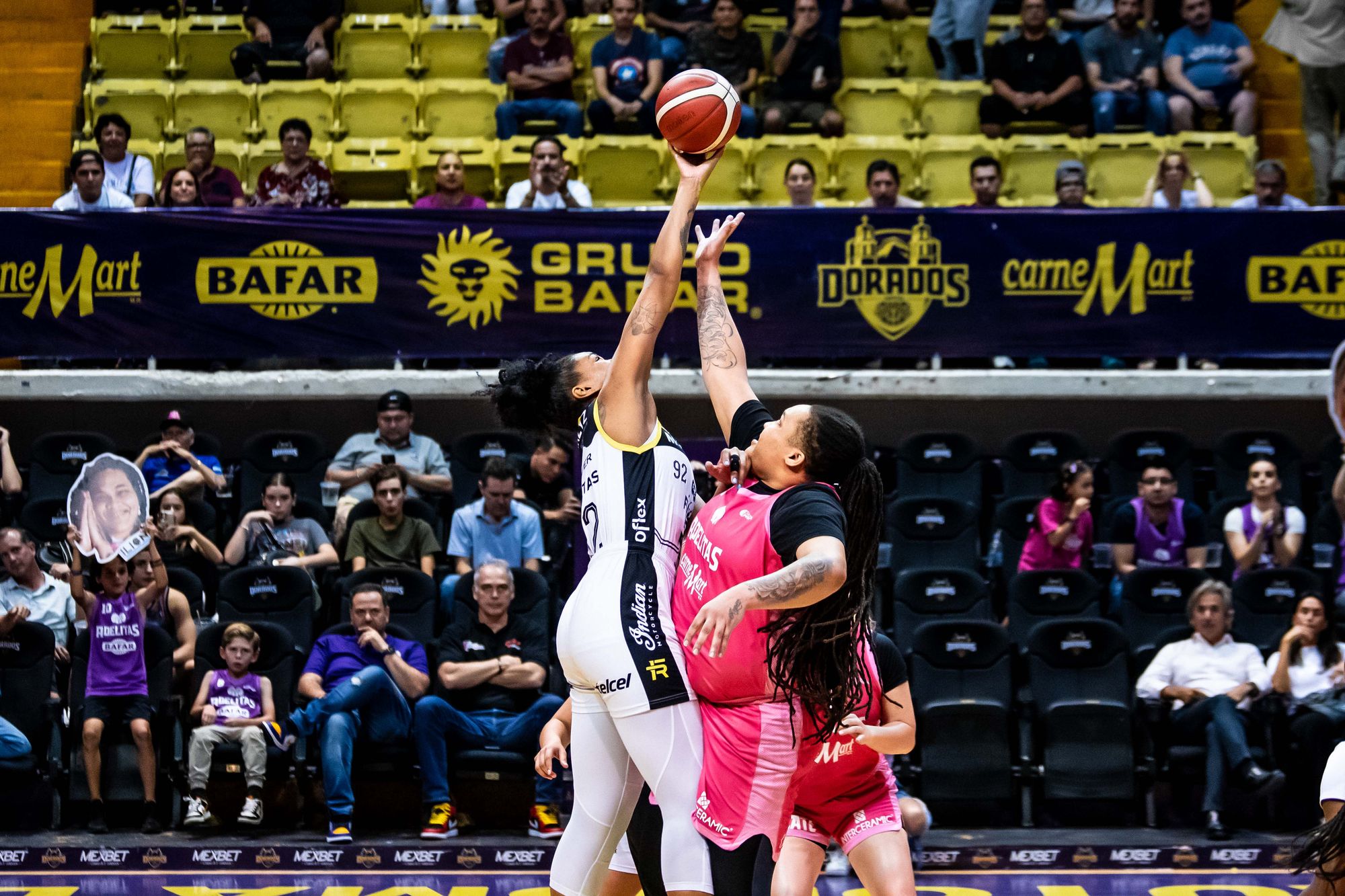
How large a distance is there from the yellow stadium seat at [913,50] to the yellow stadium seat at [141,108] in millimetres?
6168

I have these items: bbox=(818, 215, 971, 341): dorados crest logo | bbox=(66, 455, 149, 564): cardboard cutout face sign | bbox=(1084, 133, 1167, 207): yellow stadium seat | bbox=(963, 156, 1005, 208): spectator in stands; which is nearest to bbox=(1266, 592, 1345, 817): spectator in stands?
bbox=(818, 215, 971, 341): dorados crest logo

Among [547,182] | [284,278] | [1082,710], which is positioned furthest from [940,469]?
[284,278]

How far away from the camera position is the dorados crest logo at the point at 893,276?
1093cm

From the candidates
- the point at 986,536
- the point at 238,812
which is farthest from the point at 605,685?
the point at 986,536

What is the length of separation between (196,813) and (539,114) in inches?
254

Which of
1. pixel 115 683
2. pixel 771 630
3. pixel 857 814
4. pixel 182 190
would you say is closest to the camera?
pixel 771 630

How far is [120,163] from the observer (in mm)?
12031

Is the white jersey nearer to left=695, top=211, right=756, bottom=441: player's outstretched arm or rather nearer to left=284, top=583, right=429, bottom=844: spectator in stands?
left=695, top=211, right=756, bottom=441: player's outstretched arm

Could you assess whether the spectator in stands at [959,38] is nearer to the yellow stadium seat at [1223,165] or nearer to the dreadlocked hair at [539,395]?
the yellow stadium seat at [1223,165]

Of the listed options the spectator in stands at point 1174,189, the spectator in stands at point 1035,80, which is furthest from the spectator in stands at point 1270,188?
the spectator in stands at point 1035,80

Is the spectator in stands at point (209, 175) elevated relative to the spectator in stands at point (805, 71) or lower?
lower

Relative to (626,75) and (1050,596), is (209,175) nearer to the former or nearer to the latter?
(626,75)

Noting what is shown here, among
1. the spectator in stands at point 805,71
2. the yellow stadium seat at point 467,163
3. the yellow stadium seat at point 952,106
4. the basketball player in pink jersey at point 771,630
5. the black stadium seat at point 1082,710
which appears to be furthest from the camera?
the yellow stadium seat at point 952,106

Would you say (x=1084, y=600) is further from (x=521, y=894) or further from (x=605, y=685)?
(x=605, y=685)
